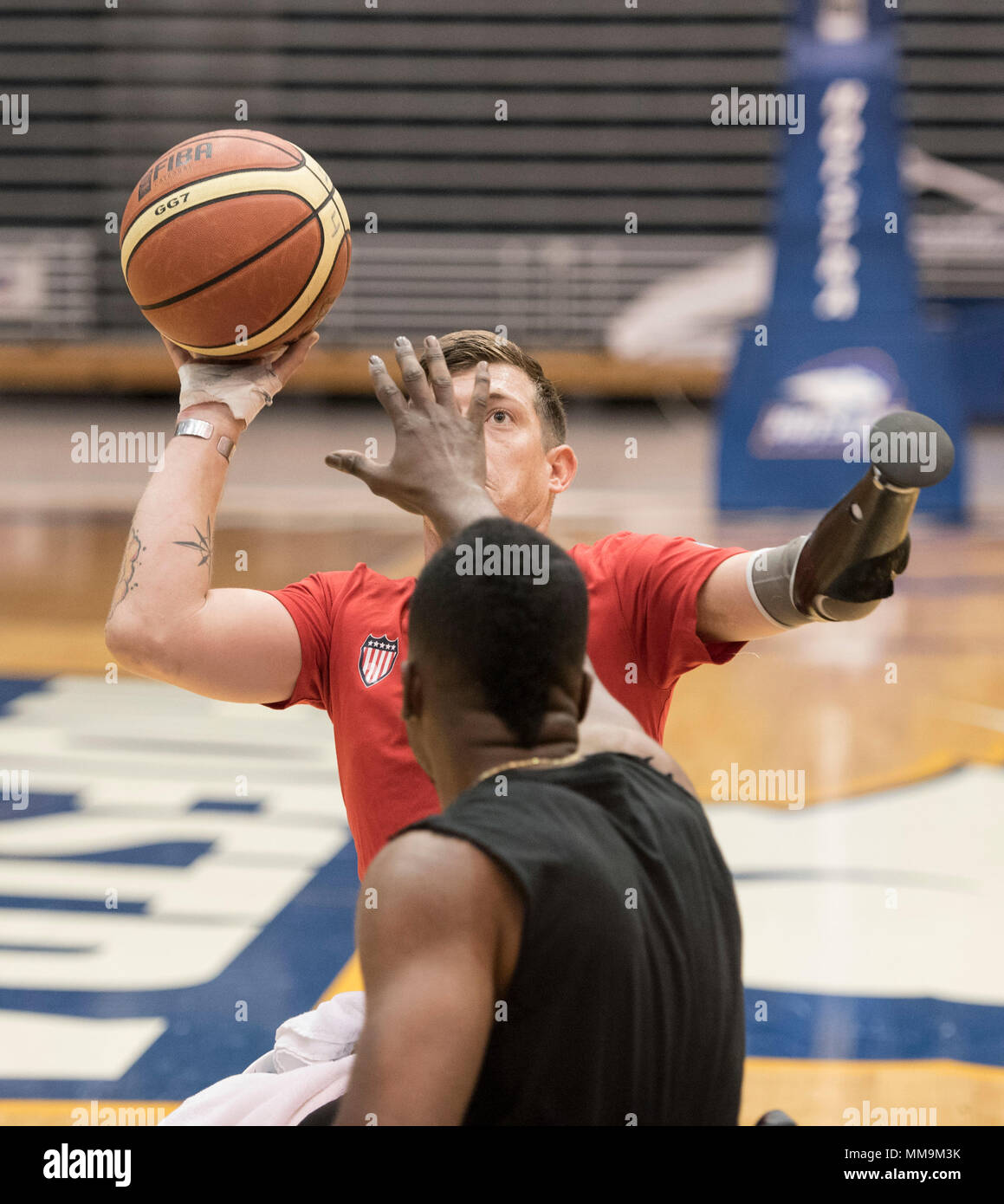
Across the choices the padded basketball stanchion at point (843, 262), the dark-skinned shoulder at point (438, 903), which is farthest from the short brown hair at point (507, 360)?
the padded basketball stanchion at point (843, 262)

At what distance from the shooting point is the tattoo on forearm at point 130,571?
2045mm

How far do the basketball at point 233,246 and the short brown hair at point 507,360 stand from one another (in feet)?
0.88

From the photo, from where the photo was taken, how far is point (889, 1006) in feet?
12.1

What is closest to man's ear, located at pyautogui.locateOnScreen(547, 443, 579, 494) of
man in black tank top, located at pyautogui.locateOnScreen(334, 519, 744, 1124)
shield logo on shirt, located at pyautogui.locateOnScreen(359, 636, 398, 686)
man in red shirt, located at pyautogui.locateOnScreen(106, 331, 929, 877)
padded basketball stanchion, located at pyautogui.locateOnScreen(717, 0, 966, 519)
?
man in red shirt, located at pyautogui.locateOnScreen(106, 331, 929, 877)

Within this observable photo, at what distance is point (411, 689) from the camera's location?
1.41 meters

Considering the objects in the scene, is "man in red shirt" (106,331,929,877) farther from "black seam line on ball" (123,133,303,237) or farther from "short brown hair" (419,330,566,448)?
"black seam line on ball" (123,133,303,237)

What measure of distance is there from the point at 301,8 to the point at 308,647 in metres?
18.6

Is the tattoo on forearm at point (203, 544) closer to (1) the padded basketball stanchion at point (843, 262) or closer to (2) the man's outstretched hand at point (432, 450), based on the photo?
(2) the man's outstretched hand at point (432, 450)

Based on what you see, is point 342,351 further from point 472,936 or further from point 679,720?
Answer: point 472,936

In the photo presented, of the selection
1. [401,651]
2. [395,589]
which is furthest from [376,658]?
[395,589]

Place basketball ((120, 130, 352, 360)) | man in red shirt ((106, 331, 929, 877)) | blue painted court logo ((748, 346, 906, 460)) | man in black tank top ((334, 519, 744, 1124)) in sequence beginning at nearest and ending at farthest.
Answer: man in black tank top ((334, 519, 744, 1124))
man in red shirt ((106, 331, 929, 877))
basketball ((120, 130, 352, 360))
blue painted court logo ((748, 346, 906, 460))

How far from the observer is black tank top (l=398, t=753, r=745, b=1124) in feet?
4.08

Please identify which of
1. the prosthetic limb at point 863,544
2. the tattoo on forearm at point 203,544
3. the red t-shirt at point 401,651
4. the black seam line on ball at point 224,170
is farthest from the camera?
the black seam line on ball at point 224,170

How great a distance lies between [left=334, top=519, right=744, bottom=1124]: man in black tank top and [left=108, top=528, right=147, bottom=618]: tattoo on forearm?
0.77 metres
